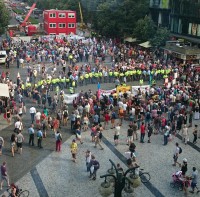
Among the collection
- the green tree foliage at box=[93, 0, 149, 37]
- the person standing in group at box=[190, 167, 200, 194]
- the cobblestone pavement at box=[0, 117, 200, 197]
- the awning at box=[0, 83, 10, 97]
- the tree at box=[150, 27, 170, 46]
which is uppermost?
the green tree foliage at box=[93, 0, 149, 37]

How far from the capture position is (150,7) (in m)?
57.8

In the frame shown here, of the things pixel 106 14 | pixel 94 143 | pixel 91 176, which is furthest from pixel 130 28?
pixel 91 176

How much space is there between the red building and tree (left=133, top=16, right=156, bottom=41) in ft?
55.3

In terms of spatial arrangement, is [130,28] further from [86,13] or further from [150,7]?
[86,13]

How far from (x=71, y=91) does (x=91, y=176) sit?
12075 mm

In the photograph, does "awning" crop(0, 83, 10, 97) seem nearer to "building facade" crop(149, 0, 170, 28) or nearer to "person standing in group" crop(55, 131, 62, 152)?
"person standing in group" crop(55, 131, 62, 152)

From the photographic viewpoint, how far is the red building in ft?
209

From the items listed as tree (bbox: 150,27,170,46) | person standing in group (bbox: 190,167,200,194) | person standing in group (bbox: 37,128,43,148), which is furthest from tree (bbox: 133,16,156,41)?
person standing in group (bbox: 190,167,200,194)

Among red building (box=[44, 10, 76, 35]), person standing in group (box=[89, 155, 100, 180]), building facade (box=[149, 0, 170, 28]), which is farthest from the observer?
red building (box=[44, 10, 76, 35])

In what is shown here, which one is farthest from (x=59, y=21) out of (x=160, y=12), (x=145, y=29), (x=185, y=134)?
(x=185, y=134)

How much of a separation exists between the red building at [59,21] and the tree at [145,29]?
55.3ft

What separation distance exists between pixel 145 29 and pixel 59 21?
1920cm

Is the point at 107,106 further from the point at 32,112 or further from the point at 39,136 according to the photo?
the point at 39,136

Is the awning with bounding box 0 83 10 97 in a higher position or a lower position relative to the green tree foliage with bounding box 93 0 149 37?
lower
